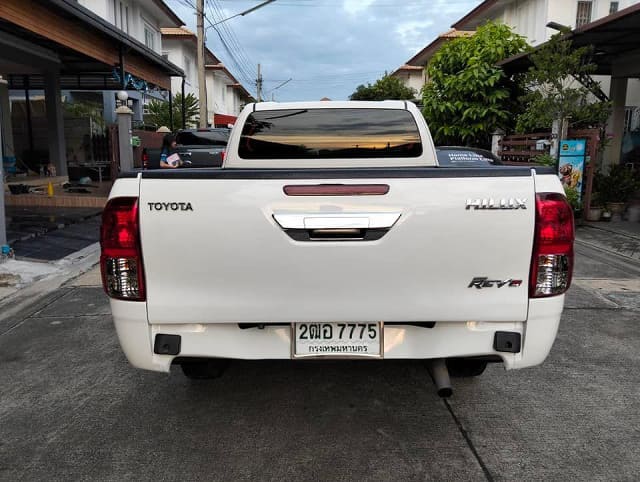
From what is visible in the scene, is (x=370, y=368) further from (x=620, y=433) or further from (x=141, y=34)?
(x=141, y=34)

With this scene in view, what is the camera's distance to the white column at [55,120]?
17328 millimetres

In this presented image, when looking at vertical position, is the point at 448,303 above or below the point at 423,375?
above

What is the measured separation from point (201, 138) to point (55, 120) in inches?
222

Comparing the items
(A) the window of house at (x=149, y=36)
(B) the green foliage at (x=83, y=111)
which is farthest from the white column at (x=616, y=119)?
(A) the window of house at (x=149, y=36)

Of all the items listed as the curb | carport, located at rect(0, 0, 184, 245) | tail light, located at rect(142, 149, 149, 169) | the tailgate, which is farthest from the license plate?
tail light, located at rect(142, 149, 149, 169)

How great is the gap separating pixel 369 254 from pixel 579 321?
3.62 metres

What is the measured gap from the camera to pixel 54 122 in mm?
17875

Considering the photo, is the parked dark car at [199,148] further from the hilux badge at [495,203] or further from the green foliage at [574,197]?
the hilux badge at [495,203]

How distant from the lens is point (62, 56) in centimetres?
1634

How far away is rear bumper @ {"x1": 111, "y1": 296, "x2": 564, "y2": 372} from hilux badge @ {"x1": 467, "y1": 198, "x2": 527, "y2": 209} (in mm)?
515

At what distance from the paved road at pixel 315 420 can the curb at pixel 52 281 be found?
A: 1269mm

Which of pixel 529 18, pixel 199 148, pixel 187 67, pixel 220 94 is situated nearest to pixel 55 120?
pixel 199 148

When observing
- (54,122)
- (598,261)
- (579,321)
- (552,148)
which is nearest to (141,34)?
(54,122)

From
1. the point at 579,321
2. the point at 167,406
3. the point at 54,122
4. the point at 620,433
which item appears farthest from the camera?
the point at 54,122
